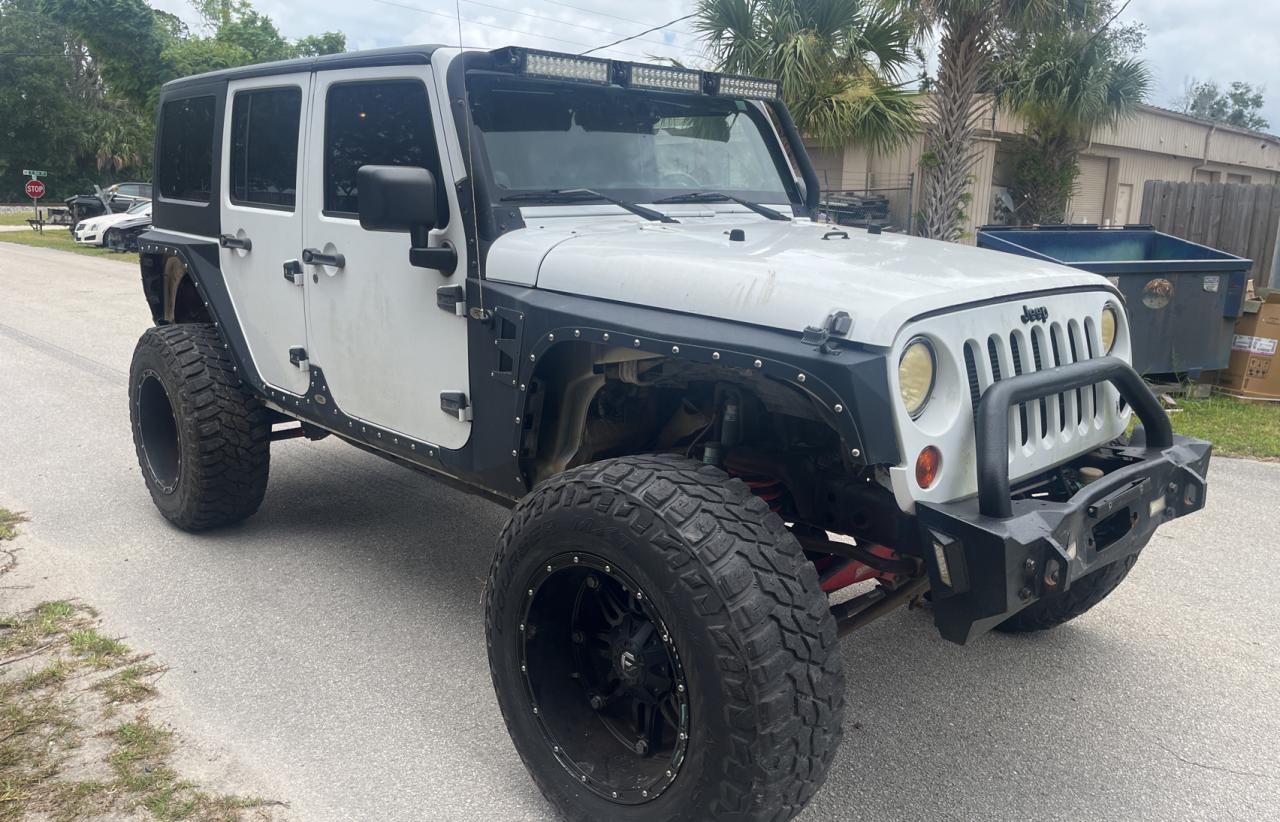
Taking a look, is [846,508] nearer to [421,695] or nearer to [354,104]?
[421,695]

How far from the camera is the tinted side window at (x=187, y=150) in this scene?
493 cm

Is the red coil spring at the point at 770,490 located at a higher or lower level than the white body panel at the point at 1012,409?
lower

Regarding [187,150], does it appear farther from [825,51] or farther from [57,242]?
[57,242]

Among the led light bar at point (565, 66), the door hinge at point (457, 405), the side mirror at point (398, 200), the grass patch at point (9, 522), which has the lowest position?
the grass patch at point (9, 522)

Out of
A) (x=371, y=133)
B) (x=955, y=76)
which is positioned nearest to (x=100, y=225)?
(x=955, y=76)

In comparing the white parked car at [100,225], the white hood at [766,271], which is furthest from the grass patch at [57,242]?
the white hood at [766,271]

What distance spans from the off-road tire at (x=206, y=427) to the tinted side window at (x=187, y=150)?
0.70 m

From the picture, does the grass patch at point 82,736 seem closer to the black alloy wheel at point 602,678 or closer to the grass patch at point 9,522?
the black alloy wheel at point 602,678

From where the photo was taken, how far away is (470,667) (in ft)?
12.5

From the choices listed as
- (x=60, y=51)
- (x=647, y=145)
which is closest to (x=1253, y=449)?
(x=647, y=145)

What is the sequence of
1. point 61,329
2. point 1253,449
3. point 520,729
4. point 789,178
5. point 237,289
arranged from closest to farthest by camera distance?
point 520,729 → point 789,178 → point 237,289 → point 1253,449 → point 61,329

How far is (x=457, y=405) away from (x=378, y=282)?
2.11ft

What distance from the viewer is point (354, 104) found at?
3.93 meters

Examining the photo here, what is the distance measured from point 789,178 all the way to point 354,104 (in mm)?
1809
